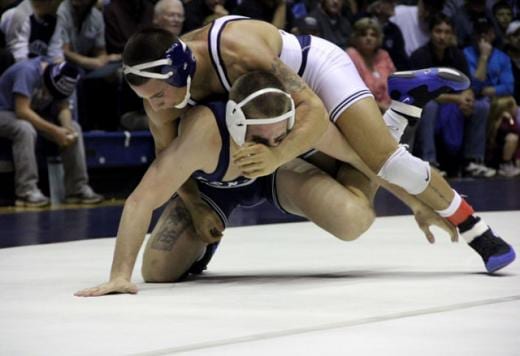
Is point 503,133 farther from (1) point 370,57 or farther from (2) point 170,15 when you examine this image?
(2) point 170,15

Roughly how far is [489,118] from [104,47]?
2949mm

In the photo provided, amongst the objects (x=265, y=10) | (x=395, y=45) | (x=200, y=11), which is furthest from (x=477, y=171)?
(x=200, y=11)

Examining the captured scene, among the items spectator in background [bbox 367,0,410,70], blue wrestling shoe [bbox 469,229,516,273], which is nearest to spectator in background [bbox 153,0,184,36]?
spectator in background [bbox 367,0,410,70]

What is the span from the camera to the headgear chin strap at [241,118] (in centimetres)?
308

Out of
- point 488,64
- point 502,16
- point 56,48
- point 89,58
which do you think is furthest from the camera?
point 502,16

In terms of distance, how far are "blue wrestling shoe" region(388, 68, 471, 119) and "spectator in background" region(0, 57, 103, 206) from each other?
269cm

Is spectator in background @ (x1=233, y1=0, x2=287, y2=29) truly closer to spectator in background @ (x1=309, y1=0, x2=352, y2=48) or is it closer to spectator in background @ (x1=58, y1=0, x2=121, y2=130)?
spectator in background @ (x1=309, y1=0, x2=352, y2=48)

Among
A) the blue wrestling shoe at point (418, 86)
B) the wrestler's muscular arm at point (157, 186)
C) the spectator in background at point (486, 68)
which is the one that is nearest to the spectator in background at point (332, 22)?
the spectator in background at point (486, 68)

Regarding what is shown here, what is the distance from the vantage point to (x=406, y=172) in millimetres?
3344

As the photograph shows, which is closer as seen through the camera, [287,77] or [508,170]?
[287,77]

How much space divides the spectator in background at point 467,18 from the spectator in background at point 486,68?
9 centimetres

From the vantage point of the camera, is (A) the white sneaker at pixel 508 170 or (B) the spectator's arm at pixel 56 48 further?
(A) the white sneaker at pixel 508 170

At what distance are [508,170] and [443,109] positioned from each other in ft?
2.25

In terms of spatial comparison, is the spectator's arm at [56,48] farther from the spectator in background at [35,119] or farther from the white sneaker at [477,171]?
the white sneaker at [477,171]
